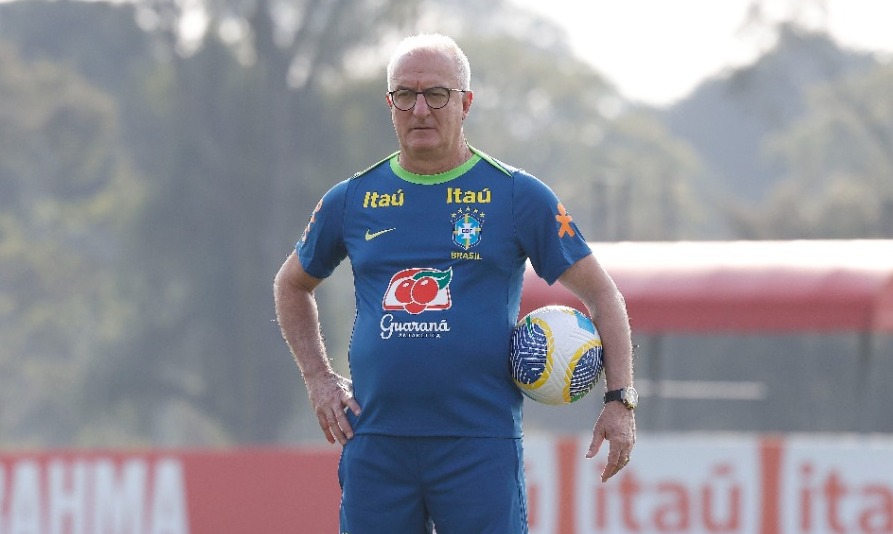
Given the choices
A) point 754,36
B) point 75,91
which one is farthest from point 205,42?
point 754,36

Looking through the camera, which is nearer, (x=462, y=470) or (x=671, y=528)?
(x=462, y=470)

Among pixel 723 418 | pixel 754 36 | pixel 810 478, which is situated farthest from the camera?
pixel 754 36

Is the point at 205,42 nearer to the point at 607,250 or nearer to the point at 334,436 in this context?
the point at 607,250

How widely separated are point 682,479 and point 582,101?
2179 inches

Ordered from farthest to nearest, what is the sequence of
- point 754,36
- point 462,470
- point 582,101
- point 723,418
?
1. point 582,101
2. point 754,36
3. point 723,418
4. point 462,470

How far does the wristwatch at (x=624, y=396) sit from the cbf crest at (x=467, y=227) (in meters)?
0.58

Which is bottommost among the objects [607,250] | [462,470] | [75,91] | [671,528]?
[671,528]

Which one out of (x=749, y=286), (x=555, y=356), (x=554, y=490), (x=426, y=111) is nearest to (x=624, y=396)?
(x=555, y=356)

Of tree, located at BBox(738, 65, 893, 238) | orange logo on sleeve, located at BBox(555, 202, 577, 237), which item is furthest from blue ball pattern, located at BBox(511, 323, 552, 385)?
tree, located at BBox(738, 65, 893, 238)

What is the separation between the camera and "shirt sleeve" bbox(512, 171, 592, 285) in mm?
5070

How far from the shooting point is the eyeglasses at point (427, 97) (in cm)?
503

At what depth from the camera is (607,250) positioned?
1738 centimetres

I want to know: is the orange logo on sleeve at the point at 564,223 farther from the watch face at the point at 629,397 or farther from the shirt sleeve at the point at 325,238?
the shirt sleeve at the point at 325,238

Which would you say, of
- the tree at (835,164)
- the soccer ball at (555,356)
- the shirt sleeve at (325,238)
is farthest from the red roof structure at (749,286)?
the tree at (835,164)
